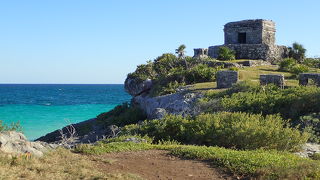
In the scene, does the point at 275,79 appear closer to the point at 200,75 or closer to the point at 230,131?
the point at 200,75

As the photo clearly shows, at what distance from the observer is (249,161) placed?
9.04 metres

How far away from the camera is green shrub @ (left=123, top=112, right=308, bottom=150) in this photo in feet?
37.7

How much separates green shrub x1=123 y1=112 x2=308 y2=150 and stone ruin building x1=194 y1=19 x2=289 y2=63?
1773 cm

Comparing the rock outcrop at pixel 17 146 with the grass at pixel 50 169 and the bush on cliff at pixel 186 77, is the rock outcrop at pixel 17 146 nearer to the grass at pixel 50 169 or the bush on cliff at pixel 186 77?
the grass at pixel 50 169

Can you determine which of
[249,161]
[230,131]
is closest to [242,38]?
[230,131]

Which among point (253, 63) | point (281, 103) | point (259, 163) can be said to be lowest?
point (259, 163)

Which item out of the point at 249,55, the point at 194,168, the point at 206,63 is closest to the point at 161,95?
the point at 206,63

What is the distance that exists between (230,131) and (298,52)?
2448cm

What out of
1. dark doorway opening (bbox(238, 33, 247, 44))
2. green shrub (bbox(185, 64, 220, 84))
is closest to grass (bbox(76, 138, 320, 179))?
green shrub (bbox(185, 64, 220, 84))

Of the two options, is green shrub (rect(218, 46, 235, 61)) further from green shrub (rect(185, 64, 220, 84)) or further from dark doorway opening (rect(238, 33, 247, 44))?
green shrub (rect(185, 64, 220, 84))

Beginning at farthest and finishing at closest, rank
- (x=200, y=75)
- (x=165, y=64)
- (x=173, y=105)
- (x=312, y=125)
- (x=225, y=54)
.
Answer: (x=165, y=64)
(x=225, y=54)
(x=200, y=75)
(x=173, y=105)
(x=312, y=125)

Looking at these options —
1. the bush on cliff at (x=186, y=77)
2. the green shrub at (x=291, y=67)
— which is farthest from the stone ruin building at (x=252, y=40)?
the bush on cliff at (x=186, y=77)

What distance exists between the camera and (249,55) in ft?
103

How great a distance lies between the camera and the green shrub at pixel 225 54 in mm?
30358
